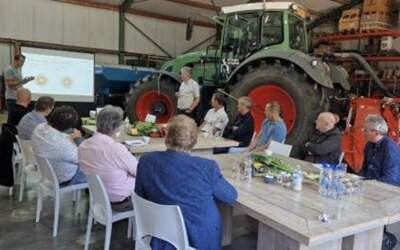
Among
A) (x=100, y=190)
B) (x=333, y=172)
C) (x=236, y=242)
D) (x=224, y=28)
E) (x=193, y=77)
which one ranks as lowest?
(x=236, y=242)

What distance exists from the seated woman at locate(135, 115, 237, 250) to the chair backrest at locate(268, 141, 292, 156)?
65.0 inches

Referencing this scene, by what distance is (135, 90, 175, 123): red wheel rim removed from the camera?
A: 675 cm

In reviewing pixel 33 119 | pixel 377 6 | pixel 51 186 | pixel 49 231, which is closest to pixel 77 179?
pixel 51 186

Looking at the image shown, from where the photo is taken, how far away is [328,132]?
10.7ft

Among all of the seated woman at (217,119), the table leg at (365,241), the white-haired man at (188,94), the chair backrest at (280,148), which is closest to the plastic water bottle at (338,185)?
the table leg at (365,241)

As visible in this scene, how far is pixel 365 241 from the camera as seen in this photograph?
196 cm

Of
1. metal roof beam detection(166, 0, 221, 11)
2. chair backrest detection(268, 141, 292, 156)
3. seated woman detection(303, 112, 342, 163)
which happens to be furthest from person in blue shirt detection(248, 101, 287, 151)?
metal roof beam detection(166, 0, 221, 11)

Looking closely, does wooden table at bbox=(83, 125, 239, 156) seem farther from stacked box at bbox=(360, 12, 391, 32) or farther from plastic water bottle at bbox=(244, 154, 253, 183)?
stacked box at bbox=(360, 12, 391, 32)

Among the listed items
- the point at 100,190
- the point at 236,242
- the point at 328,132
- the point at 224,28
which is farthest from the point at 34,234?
the point at 224,28

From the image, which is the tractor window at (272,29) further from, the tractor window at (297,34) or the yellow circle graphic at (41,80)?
the yellow circle graphic at (41,80)

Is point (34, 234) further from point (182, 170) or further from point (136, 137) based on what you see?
point (182, 170)

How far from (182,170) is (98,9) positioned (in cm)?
924

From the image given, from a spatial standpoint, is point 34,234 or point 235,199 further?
point 34,234

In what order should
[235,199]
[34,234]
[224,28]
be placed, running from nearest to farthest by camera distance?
[235,199], [34,234], [224,28]
